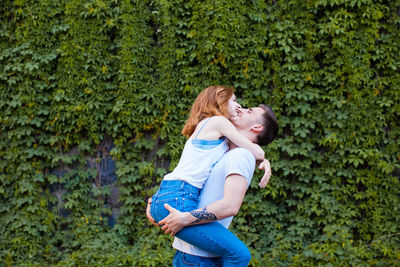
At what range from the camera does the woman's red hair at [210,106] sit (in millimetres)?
2188

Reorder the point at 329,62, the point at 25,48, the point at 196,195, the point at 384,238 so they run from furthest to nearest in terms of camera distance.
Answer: the point at 25,48 → the point at 329,62 → the point at 384,238 → the point at 196,195


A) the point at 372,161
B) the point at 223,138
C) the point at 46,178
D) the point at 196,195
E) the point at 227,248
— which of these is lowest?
the point at 46,178

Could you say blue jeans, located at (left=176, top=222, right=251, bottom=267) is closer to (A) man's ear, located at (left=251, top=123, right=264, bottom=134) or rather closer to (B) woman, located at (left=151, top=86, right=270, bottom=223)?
(B) woman, located at (left=151, top=86, right=270, bottom=223)

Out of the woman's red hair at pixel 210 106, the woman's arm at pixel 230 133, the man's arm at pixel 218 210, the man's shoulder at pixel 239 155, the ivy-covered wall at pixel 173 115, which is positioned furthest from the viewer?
the ivy-covered wall at pixel 173 115

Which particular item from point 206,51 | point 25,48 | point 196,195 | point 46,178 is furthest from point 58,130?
point 196,195

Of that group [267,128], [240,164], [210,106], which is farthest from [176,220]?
[267,128]

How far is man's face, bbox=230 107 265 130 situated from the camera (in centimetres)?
225

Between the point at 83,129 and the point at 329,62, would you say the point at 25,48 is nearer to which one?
the point at 83,129

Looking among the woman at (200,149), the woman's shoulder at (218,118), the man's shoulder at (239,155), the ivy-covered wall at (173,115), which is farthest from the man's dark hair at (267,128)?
the ivy-covered wall at (173,115)

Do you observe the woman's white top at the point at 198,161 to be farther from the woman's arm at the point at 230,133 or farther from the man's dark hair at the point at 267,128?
the man's dark hair at the point at 267,128

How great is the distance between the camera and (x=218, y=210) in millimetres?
1707

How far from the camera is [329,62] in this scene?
509 cm

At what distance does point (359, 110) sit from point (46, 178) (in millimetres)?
4646

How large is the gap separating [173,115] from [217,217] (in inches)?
145
